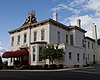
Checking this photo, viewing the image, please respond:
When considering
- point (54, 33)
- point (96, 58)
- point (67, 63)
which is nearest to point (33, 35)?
point (54, 33)

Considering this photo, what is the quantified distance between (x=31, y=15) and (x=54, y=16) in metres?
5.70

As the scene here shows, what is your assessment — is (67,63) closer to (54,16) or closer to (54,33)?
(54,33)

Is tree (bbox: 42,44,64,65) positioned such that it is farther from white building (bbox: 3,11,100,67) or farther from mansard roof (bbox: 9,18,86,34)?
mansard roof (bbox: 9,18,86,34)

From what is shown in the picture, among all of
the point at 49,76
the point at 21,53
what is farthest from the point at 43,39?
the point at 49,76

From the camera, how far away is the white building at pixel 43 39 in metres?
35.0

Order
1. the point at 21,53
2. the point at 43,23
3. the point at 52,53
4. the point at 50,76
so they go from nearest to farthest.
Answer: the point at 50,76, the point at 52,53, the point at 21,53, the point at 43,23

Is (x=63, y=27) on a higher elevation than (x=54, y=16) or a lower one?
lower

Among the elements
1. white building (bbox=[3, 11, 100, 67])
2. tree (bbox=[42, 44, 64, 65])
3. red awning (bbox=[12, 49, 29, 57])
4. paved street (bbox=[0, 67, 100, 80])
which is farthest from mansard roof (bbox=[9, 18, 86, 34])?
paved street (bbox=[0, 67, 100, 80])

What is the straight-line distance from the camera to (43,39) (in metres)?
36.6

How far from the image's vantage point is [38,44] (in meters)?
35.0

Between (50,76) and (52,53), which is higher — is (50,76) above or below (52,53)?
below

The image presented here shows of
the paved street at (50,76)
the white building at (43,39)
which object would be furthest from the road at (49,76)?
the white building at (43,39)

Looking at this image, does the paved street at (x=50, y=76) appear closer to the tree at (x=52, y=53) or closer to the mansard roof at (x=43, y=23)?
the tree at (x=52, y=53)

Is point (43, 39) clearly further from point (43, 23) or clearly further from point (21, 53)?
point (21, 53)
